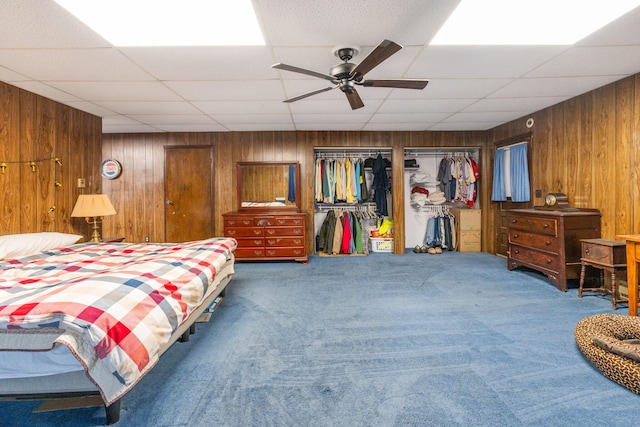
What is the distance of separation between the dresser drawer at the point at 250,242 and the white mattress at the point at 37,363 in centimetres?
362

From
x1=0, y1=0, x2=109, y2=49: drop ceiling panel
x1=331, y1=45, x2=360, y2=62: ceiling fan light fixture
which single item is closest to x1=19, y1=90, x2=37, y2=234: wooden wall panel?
x1=0, y1=0, x2=109, y2=49: drop ceiling panel

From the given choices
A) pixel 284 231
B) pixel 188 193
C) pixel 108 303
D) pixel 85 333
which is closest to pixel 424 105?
pixel 284 231

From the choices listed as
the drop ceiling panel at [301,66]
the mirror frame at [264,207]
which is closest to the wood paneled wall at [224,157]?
the mirror frame at [264,207]

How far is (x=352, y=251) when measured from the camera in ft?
18.3

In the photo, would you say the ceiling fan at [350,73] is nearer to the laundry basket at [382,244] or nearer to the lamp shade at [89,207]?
the lamp shade at [89,207]

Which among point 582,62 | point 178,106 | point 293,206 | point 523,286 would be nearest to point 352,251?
point 293,206

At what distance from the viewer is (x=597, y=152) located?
343 cm

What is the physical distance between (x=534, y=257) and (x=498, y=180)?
184 cm

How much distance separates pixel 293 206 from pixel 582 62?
4.08 meters

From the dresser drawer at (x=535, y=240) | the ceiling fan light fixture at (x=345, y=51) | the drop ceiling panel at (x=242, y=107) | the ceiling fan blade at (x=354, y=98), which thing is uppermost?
the drop ceiling panel at (x=242, y=107)

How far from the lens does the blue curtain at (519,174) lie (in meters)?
4.57

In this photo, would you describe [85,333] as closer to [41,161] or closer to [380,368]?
[380,368]

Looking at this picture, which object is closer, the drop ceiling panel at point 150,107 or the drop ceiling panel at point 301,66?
the drop ceiling panel at point 301,66

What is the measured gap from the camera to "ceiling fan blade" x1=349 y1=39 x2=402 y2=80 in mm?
1896
